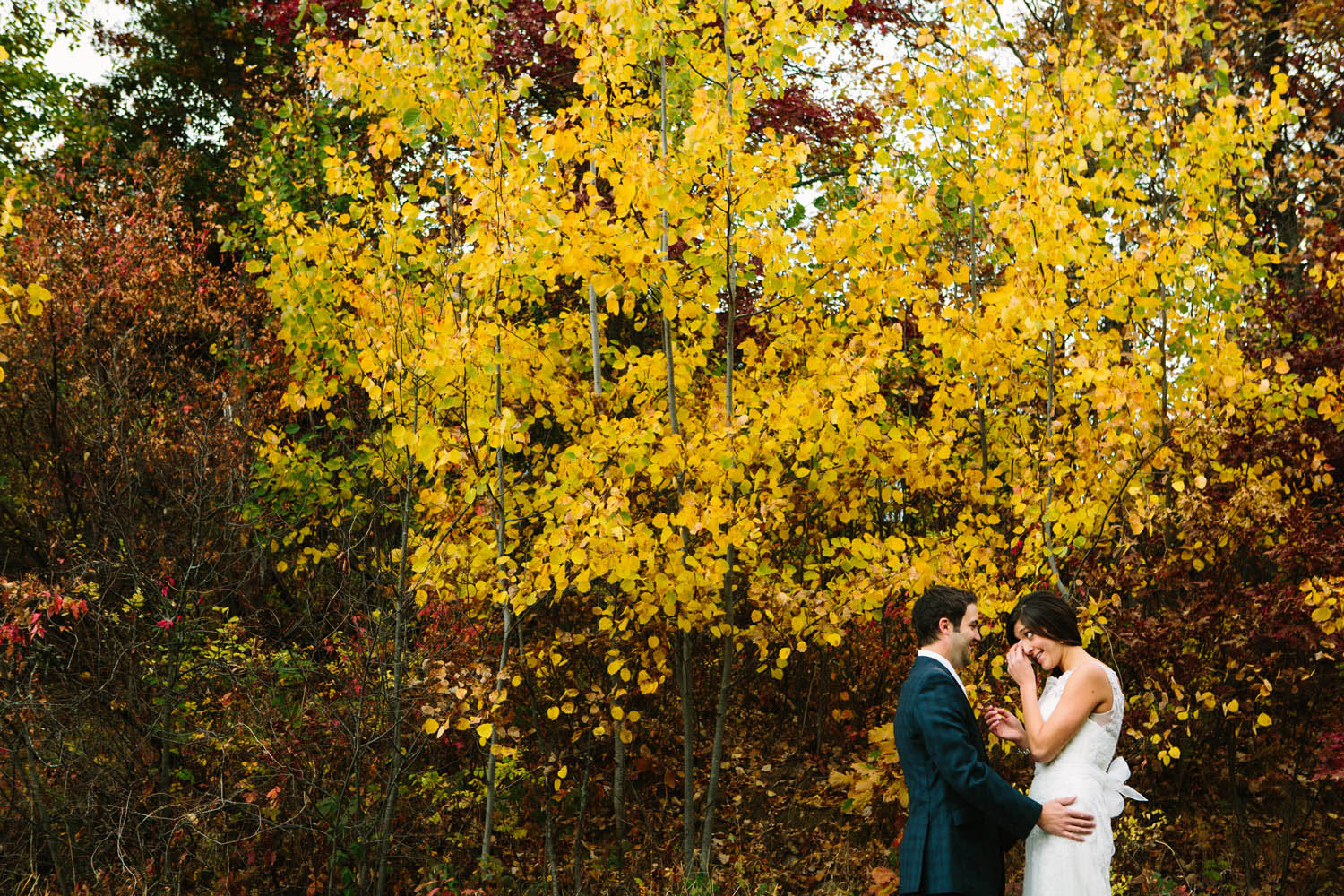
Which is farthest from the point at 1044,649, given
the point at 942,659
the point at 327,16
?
the point at 327,16

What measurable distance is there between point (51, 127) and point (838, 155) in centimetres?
1043

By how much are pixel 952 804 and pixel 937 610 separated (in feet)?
1.82

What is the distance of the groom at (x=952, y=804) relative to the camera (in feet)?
9.98

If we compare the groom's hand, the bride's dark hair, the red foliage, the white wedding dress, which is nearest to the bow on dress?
the white wedding dress

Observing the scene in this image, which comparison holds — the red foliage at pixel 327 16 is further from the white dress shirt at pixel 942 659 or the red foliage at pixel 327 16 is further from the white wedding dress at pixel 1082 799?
the white wedding dress at pixel 1082 799

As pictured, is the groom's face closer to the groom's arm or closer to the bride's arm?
the groom's arm

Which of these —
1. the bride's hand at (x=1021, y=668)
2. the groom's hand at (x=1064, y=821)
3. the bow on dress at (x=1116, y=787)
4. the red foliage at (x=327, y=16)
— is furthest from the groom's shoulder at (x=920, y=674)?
the red foliage at (x=327, y=16)

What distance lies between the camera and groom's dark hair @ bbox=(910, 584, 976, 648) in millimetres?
3268

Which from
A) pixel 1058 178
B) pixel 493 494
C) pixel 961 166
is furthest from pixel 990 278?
pixel 493 494

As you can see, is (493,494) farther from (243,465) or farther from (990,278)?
(990,278)

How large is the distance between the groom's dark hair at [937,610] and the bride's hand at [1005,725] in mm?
318

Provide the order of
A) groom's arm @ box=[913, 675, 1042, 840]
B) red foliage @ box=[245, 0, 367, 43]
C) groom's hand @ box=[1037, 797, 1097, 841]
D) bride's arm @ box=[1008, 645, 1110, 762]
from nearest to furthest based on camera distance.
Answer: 1. groom's arm @ box=[913, 675, 1042, 840]
2. groom's hand @ box=[1037, 797, 1097, 841]
3. bride's arm @ box=[1008, 645, 1110, 762]
4. red foliage @ box=[245, 0, 367, 43]

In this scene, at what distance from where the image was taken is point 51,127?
13594 mm

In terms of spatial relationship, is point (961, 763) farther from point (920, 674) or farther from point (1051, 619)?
point (1051, 619)
